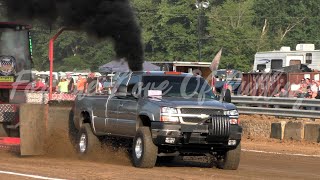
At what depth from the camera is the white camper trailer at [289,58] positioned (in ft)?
110

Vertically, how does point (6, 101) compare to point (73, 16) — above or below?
below

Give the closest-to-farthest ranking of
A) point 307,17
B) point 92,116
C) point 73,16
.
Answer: point 92,116 → point 73,16 → point 307,17

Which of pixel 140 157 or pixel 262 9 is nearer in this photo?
pixel 140 157

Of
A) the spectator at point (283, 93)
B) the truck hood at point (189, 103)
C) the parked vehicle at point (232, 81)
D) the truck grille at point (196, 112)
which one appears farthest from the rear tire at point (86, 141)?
the parked vehicle at point (232, 81)

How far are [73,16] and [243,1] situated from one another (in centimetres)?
7735

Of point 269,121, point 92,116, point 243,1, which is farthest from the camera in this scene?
point 243,1

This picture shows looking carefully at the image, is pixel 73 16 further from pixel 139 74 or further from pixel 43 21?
pixel 139 74

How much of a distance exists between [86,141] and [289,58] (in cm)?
1984

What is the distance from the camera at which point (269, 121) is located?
23297 mm

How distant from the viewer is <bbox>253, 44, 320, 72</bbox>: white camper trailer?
3341cm

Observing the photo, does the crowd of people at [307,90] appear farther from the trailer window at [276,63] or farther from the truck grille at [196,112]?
the truck grille at [196,112]

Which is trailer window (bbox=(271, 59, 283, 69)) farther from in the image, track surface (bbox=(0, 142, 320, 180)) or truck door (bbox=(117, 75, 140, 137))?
truck door (bbox=(117, 75, 140, 137))

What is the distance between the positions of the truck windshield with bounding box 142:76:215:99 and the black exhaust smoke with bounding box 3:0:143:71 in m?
2.62

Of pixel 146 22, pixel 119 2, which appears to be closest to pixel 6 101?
pixel 119 2
